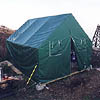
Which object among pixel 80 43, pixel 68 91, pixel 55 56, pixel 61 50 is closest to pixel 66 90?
pixel 68 91

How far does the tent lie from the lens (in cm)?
706

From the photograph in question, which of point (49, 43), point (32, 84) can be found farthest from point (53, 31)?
point (32, 84)

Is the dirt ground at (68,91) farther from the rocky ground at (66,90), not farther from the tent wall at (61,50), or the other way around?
the tent wall at (61,50)

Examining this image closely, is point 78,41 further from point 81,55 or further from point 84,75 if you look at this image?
point 84,75

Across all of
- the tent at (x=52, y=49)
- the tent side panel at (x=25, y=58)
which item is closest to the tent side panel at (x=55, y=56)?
the tent at (x=52, y=49)

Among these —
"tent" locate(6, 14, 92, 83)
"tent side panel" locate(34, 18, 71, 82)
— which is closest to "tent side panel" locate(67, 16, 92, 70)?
"tent" locate(6, 14, 92, 83)

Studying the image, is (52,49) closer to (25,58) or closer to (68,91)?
(25,58)

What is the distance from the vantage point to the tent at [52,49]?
7059 mm

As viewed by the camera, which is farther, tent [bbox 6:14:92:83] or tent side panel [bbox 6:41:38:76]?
tent side panel [bbox 6:41:38:76]

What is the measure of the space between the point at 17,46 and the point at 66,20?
12.8ft

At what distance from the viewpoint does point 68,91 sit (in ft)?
21.9

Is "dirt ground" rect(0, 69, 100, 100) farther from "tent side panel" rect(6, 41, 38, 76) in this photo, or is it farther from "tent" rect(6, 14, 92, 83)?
"tent side panel" rect(6, 41, 38, 76)

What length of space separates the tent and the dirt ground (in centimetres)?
61

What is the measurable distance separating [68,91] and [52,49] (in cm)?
249
